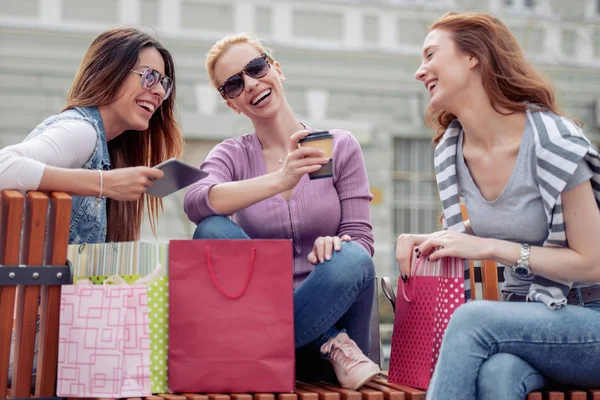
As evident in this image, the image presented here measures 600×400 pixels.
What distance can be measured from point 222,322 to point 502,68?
1155 millimetres

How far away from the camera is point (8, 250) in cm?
244

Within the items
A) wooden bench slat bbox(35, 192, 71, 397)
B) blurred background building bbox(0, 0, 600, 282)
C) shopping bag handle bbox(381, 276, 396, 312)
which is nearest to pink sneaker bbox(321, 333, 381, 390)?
shopping bag handle bbox(381, 276, 396, 312)

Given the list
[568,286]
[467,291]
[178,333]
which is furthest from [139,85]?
[568,286]

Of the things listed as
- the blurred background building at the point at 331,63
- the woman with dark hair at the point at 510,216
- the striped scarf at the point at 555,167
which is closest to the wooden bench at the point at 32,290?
the woman with dark hair at the point at 510,216

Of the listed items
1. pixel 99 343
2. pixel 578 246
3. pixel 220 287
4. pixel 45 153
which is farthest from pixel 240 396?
pixel 578 246

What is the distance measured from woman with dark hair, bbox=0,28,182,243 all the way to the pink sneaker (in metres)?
0.77

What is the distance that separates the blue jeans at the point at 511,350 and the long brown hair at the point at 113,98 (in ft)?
4.37

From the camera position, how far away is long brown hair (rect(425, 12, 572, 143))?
9.18 feet

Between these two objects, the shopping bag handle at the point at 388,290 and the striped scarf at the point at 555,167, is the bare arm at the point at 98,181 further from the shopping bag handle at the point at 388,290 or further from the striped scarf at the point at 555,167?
the striped scarf at the point at 555,167

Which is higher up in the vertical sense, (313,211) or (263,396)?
(313,211)

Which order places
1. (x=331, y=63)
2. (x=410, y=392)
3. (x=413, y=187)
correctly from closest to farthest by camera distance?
(x=410, y=392)
(x=331, y=63)
(x=413, y=187)

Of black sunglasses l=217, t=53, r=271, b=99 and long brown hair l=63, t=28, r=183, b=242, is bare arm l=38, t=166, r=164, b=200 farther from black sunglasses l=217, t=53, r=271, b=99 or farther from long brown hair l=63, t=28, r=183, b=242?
black sunglasses l=217, t=53, r=271, b=99

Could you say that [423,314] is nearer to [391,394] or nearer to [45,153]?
[391,394]

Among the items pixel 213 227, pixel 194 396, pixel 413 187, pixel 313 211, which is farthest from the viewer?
pixel 413 187
